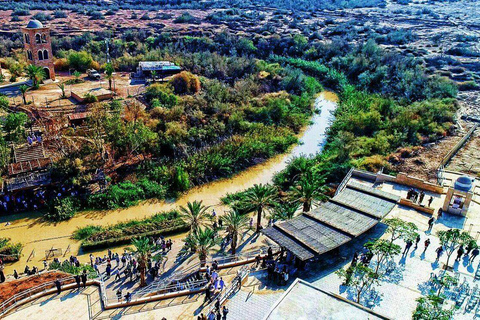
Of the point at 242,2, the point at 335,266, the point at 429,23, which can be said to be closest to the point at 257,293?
the point at 335,266

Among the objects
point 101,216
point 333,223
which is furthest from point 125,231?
point 333,223

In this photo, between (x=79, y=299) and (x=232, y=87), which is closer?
(x=79, y=299)

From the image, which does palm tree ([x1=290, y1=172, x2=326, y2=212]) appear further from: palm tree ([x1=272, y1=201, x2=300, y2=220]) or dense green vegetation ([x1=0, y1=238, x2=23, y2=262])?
dense green vegetation ([x1=0, y1=238, x2=23, y2=262])

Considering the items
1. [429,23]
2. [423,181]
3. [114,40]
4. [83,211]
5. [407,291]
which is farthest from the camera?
[429,23]

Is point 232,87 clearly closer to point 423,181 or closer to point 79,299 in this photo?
point 423,181

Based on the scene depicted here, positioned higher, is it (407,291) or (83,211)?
(407,291)

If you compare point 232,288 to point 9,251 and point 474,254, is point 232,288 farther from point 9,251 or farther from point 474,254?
point 9,251
